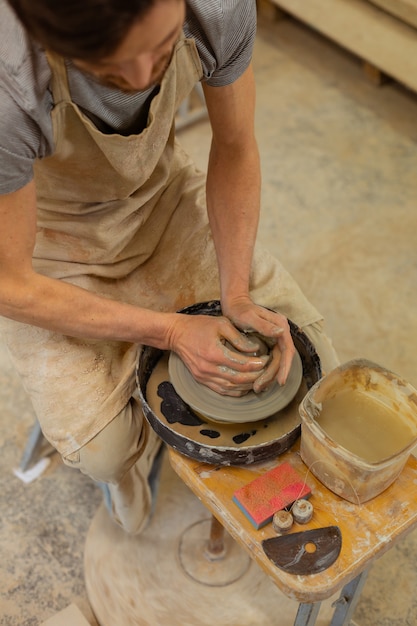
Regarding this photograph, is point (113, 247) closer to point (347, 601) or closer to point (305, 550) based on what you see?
point (305, 550)

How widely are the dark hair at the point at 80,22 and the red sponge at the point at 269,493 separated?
31.3 inches

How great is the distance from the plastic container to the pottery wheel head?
0.10 m

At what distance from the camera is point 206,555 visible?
6.29 ft

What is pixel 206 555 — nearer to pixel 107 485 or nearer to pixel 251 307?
pixel 107 485

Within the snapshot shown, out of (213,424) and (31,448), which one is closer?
(213,424)

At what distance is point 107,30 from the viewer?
0.99 metres

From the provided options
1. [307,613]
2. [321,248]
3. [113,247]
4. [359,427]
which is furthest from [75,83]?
[321,248]

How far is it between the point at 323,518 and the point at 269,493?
11cm

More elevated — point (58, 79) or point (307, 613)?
point (58, 79)

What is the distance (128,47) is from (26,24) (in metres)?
0.15

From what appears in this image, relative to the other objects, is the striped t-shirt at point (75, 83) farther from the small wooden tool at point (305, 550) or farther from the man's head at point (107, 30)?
the small wooden tool at point (305, 550)

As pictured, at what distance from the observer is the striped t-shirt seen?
1.22 metres

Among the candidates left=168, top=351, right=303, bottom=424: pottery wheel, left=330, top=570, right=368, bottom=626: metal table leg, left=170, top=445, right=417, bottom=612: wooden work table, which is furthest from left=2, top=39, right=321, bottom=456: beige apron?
left=330, top=570, right=368, bottom=626: metal table leg

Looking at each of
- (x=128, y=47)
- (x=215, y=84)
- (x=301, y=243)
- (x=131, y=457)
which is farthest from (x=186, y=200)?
(x=301, y=243)
